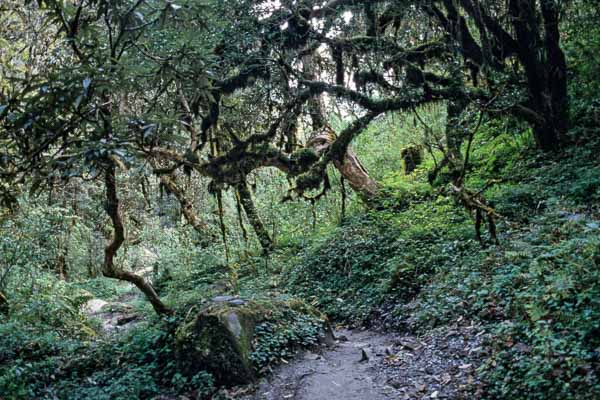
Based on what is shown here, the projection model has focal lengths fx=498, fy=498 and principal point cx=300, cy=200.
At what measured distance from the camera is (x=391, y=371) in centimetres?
572

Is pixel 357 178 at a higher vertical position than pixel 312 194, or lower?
higher

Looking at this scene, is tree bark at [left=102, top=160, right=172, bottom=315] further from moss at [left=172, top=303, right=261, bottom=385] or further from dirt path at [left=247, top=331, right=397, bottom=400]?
dirt path at [left=247, top=331, right=397, bottom=400]

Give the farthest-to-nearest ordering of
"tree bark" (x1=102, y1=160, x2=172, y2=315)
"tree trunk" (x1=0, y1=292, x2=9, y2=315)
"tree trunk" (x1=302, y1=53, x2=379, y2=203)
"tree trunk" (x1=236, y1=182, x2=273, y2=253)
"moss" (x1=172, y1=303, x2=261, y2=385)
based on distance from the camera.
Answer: "tree trunk" (x1=236, y1=182, x2=273, y2=253)
"tree trunk" (x1=302, y1=53, x2=379, y2=203)
"tree trunk" (x1=0, y1=292, x2=9, y2=315)
"tree bark" (x1=102, y1=160, x2=172, y2=315)
"moss" (x1=172, y1=303, x2=261, y2=385)

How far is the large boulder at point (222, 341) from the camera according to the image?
20.1 feet

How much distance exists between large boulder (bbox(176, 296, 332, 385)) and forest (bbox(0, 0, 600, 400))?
29 mm

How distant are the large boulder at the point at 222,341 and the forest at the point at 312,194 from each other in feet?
0.10

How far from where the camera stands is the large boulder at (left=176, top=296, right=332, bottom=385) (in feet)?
20.1

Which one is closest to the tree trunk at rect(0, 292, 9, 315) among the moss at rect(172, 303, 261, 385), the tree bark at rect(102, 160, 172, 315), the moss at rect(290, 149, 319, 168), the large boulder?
the tree bark at rect(102, 160, 172, 315)

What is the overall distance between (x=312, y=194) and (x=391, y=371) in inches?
315

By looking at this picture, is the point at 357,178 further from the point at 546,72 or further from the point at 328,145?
the point at 546,72

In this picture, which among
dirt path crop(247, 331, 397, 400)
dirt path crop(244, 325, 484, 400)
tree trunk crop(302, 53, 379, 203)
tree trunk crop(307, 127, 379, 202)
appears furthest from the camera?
tree trunk crop(307, 127, 379, 202)

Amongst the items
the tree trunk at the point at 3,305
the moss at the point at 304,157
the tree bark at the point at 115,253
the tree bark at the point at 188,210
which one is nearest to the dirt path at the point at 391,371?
the tree bark at the point at 115,253

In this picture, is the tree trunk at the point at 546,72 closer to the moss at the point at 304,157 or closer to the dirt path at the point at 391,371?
the moss at the point at 304,157

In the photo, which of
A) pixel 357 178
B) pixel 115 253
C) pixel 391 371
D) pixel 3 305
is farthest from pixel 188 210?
pixel 391 371
